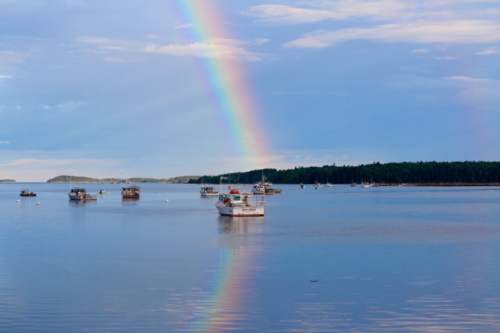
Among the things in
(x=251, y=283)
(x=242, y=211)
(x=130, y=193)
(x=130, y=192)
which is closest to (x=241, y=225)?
(x=242, y=211)

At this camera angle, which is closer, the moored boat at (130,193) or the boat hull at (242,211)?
the boat hull at (242,211)

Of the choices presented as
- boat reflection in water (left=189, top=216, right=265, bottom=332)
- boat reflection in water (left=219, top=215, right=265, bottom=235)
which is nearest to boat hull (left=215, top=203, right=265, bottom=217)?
boat reflection in water (left=219, top=215, right=265, bottom=235)

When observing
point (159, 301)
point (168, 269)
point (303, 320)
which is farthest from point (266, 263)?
point (303, 320)

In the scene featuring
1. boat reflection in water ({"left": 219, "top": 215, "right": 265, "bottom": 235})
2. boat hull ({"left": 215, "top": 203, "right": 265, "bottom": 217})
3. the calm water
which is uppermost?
boat hull ({"left": 215, "top": 203, "right": 265, "bottom": 217})

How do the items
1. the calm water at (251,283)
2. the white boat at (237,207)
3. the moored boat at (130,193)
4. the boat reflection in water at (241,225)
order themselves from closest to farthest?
the calm water at (251,283) → the boat reflection in water at (241,225) → the white boat at (237,207) → the moored boat at (130,193)

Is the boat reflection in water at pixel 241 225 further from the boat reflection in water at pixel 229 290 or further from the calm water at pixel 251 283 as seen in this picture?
the boat reflection in water at pixel 229 290

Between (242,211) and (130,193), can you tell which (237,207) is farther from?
(130,193)

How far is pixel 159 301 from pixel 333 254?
17368 millimetres

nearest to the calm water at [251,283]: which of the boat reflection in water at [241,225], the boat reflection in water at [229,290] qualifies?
the boat reflection in water at [229,290]

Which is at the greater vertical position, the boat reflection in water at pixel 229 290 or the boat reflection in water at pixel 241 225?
the boat reflection in water at pixel 229 290

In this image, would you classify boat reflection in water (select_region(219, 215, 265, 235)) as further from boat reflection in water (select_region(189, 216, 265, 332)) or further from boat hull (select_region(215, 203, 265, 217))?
boat reflection in water (select_region(189, 216, 265, 332))

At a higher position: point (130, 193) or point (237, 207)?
→ point (237, 207)

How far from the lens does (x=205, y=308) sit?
1992 centimetres

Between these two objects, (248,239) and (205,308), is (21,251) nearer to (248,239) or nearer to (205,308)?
(248,239)
